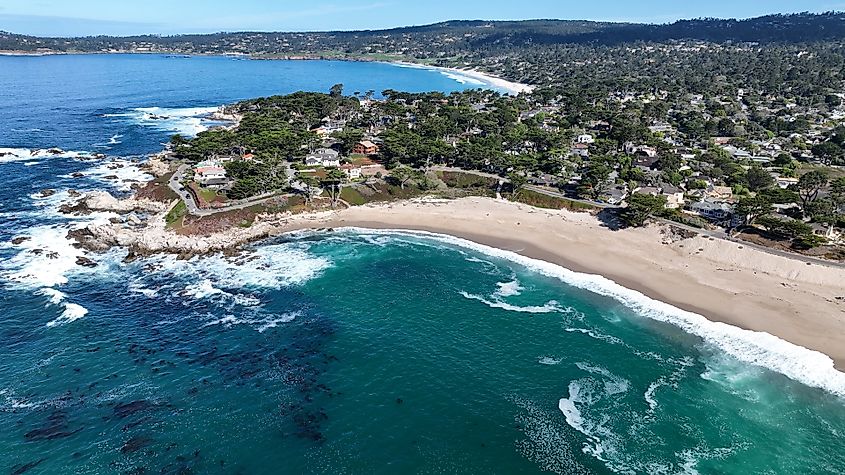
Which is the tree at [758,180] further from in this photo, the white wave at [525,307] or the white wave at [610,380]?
the white wave at [610,380]

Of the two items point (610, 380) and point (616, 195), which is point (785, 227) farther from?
point (610, 380)

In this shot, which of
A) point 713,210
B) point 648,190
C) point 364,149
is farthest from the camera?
point 364,149

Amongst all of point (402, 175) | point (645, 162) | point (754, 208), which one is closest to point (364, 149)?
point (402, 175)

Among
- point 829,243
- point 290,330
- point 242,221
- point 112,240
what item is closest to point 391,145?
point 242,221

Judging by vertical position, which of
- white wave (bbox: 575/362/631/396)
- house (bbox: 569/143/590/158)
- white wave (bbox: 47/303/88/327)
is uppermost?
house (bbox: 569/143/590/158)

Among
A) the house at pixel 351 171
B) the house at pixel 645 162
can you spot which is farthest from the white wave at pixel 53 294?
the house at pixel 645 162

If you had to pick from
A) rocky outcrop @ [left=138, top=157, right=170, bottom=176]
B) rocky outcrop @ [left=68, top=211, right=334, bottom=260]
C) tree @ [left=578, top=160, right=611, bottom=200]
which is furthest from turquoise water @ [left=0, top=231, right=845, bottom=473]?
rocky outcrop @ [left=138, top=157, right=170, bottom=176]

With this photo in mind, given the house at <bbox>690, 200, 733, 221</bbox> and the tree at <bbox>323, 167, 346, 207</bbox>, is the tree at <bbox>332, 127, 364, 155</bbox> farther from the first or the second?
the house at <bbox>690, 200, 733, 221</bbox>
